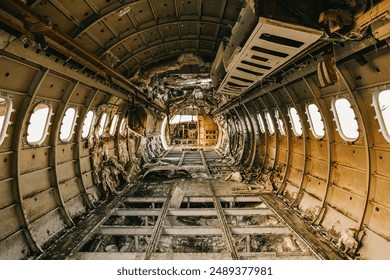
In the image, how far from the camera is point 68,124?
24.0 feet

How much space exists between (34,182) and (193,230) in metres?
4.16

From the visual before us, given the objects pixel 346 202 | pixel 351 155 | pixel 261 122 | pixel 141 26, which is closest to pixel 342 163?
pixel 351 155

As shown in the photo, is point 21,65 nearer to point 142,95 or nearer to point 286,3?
point 286,3

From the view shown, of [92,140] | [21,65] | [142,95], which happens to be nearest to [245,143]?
[142,95]

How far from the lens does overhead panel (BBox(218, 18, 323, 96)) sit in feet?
10.8

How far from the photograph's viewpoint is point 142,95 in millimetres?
10531

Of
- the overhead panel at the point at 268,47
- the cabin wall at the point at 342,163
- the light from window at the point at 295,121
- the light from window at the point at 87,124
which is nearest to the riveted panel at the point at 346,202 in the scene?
the cabin wall at the point at 342,163

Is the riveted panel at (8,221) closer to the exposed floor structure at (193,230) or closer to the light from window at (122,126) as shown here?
the exposed floor structure at (193,230)

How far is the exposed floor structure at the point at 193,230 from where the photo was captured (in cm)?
511

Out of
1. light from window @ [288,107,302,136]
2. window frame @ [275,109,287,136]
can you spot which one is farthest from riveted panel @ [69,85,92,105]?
window frame @ [275,109,287,136]

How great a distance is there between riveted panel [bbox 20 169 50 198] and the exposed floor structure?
1.37 metres

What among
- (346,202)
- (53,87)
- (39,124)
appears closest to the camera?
(346,202)

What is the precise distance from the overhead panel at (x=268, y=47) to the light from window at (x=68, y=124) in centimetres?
493

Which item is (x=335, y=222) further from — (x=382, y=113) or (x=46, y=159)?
(x=46, y=159)
